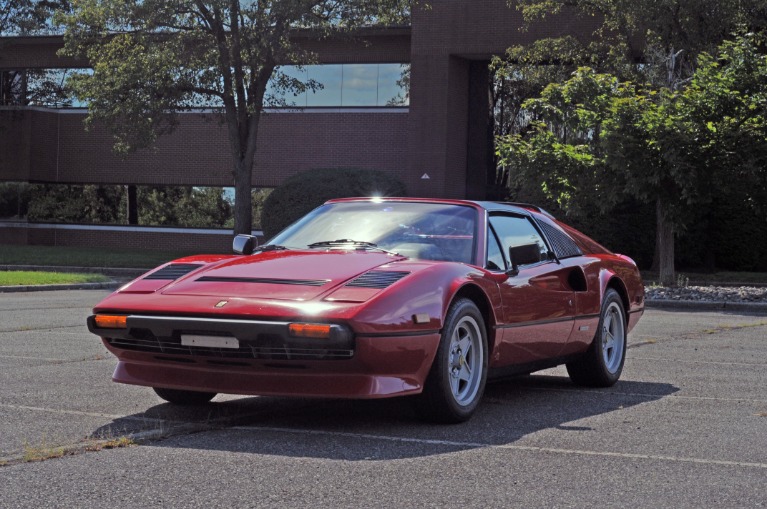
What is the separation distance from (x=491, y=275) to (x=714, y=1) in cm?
2044

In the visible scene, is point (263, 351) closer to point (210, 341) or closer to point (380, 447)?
point (210, 341)

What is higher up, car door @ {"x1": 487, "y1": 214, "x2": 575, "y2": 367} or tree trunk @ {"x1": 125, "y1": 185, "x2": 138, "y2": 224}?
tree trunk @ {"x1": 125, "y1": 185, "x2": 138, "y2": 224}

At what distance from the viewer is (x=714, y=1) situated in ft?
84.4

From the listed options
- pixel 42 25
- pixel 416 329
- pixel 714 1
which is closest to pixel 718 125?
pixel 714 1

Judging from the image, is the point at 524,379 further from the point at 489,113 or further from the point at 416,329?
the point at 489,113

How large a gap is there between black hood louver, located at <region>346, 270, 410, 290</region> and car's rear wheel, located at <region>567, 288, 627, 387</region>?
251cm

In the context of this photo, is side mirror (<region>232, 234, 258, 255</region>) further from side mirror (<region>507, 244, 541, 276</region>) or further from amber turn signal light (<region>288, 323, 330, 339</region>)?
amber turn signal light (<region>288, 323, 330, 339</region>)

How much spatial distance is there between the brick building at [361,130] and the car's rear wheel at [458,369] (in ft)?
94.1

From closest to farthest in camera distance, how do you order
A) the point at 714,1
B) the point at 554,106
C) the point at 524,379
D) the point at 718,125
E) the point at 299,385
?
the point at 299,385 < the point at 524,379 < the point at 718,125 < the point at 554,106 < the point at 714,1

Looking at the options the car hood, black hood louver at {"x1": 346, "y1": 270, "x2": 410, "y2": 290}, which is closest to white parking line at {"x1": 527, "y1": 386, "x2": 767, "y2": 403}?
the car hood

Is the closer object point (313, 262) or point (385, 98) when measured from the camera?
point (313, 262)

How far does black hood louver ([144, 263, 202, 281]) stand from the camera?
6980 mm

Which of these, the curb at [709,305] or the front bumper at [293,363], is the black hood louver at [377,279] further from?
the curb at [709,305]

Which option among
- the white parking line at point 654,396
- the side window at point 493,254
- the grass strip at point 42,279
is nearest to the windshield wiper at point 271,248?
the side window at point 493,254
